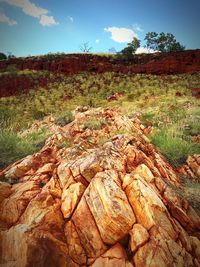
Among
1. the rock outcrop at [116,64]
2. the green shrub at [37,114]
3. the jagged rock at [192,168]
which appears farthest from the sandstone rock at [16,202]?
the rock outcrop at [116,64]

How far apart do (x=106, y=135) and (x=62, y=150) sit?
1.41 metres

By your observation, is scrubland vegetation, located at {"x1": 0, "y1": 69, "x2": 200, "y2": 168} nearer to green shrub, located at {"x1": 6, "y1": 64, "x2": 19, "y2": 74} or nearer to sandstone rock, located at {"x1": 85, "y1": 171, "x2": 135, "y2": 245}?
green shrub, located at {"x1": 6, "y1": 64, "x2": 19, "y2": 74}

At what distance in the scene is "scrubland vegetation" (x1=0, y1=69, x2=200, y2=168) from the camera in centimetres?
1035

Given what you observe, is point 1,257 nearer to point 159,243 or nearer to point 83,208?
point 83,208

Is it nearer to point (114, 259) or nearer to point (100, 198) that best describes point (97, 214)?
point (100, 198)

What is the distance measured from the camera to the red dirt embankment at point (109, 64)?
28.8 metres

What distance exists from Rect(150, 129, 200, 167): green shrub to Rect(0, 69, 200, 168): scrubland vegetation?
0.32 metres

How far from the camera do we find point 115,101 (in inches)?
803

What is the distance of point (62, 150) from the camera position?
564 cm

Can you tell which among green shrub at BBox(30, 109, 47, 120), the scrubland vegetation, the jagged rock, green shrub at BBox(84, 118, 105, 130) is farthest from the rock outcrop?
the jagged rock

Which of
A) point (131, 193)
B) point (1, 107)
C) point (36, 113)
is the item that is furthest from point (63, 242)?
point (1, 107)

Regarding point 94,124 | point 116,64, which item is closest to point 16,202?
point 94,124

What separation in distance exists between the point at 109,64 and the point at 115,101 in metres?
12.7

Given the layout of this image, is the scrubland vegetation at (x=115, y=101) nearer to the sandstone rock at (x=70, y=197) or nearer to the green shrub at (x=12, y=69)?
the green shrub at (x=12, y=69)
